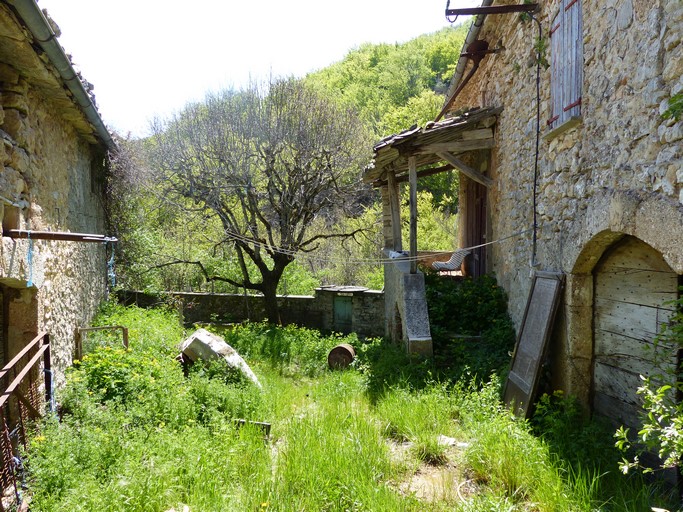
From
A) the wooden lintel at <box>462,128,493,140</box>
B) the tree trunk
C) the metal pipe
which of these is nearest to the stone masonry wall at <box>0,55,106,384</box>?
the metal pipe

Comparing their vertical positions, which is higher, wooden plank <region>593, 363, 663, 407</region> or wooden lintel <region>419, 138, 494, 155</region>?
wooden lintel <region>419, 138, 494, 155</region>

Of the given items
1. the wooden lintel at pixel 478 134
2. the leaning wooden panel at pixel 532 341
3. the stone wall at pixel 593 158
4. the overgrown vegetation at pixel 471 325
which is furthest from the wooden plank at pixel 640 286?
Answer: the wooden lintel at pixel 478 134

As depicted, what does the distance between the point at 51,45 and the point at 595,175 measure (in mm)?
4582

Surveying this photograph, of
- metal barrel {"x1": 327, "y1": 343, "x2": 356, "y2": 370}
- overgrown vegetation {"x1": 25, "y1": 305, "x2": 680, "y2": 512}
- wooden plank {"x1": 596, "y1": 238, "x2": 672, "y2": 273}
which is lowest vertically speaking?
metal barrel {"x1": 327, "y1": 343, "x2": 356, "y2": 370}

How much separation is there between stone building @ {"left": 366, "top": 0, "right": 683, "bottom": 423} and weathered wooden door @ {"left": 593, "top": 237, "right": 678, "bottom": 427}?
0.04 feet

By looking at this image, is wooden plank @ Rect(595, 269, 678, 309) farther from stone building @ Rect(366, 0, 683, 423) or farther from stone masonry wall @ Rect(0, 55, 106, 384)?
stone masonry wall @ Rect(0, 55, 106, 384)

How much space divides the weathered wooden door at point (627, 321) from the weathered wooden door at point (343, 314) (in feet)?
28.9

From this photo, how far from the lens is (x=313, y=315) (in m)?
13.4

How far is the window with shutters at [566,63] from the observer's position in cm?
424

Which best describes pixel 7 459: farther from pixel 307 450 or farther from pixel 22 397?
pixel 307 450

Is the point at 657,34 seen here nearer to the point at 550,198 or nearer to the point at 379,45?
the point at 550,198

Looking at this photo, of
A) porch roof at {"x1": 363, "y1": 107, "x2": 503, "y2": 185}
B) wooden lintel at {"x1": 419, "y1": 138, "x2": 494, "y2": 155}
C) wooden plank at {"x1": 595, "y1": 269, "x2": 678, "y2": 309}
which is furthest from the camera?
wooden lintel at {"x1": 419, "y1": 138, "x2": 494, "y2": 155}

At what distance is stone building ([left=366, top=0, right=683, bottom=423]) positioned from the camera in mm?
2980

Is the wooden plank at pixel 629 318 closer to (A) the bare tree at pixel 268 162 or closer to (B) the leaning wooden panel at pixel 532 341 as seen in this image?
(B) the leaning wooden panel at pixel 532 341
